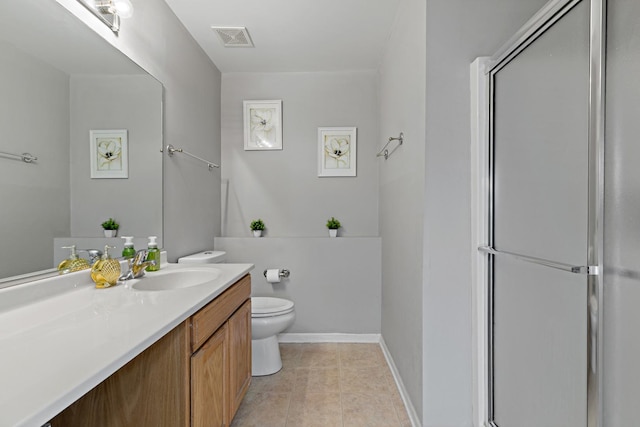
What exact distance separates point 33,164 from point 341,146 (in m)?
2.24

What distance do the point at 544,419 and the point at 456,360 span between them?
455 millimetres

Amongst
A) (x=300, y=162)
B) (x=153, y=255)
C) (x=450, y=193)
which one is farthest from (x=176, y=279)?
(x=300, y=162)

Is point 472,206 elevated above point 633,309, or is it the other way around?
point 472,206

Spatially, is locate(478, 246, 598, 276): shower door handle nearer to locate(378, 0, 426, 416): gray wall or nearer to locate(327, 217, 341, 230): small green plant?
locate(378, 0, 426, 416): gray wall

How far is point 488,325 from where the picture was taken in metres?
1.52

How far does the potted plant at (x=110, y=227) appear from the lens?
1.55 m

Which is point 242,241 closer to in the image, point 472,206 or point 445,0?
point 472,206

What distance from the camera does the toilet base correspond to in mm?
2328

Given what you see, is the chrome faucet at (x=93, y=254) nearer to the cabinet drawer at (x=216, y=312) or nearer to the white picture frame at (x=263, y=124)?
the cabinet drawer at (x=216, y=312)

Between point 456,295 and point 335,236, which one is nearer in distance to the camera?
point 456,295

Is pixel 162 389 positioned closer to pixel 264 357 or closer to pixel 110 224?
pixel 110 224

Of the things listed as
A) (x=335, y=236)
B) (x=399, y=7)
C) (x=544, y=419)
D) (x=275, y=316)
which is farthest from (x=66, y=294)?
(x=399, y=7)

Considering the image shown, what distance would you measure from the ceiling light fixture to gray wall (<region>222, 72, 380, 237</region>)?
4.94ft

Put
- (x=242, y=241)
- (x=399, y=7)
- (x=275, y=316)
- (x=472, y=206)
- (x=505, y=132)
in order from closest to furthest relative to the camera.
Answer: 1. (x=505, y=132)
2. (x=472, y=206)
3. (x=399, y=7)
4. (x=275, y=316)
5. (x=242, y=241)
